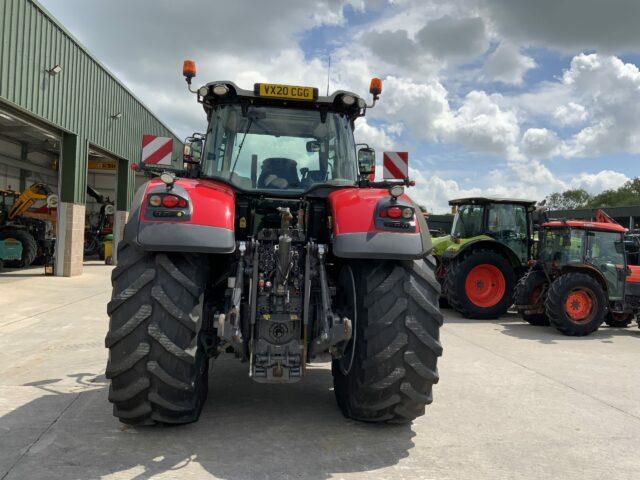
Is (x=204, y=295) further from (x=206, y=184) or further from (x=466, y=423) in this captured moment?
(x=466, y=423)

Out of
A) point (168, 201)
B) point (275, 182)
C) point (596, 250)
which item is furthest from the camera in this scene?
point (596, 250)

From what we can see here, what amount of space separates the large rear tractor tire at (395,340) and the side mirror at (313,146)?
1.26 metres

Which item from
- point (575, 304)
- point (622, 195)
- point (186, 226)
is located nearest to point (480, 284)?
point (575, 304)

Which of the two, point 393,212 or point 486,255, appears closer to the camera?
point 393,212

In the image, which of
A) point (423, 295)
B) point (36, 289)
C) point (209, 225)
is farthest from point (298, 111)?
point (36, 289)

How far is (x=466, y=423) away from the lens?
4.10 metres

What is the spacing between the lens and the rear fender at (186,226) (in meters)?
3.31

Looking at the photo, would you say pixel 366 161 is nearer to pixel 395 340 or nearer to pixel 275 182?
pixel 275 182

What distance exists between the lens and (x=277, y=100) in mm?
4422

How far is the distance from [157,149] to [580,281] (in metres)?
6.87

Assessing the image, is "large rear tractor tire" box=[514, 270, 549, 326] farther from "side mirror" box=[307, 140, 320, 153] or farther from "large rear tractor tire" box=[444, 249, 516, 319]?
"side mirror" box=[307, 140, 320, 153]

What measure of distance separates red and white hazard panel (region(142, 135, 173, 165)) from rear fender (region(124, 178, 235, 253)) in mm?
2020

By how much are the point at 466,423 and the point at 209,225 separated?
2.47 metres

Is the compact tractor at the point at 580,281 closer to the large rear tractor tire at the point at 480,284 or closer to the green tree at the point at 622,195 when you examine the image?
the large rear tractor tire at the point at 480,284
